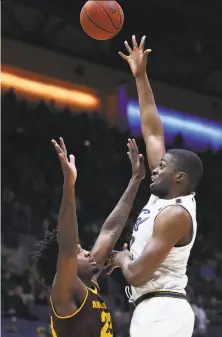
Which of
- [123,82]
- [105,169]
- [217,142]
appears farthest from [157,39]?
[217,142]

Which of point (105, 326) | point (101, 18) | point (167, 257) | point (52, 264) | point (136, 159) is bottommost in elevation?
point (105, 326)

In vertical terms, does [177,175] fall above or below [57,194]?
above

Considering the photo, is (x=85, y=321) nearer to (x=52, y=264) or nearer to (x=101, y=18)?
(x=52, y=264)

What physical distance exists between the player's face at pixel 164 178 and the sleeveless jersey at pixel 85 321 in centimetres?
54

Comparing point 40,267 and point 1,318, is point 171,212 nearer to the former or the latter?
point 40,267

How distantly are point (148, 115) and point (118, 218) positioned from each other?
0.57 meters

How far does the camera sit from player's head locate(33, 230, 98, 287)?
300 cm

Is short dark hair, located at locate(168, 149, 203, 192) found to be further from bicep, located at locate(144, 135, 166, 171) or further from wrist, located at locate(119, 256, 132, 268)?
wrist, located at locate(119, 256, 132, 268)

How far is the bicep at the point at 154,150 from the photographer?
324cm

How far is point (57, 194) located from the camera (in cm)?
1055

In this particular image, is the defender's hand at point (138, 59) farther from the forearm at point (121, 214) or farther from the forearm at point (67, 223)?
the forearm at point (67, 223)

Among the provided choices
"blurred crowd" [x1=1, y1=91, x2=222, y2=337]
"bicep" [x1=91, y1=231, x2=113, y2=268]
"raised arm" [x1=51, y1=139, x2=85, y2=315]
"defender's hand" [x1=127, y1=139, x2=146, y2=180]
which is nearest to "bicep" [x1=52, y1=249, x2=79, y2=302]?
"raised arm" [x1=51, y1=139, x2=85, y2=315]

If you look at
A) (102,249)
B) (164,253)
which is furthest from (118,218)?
(164,253)

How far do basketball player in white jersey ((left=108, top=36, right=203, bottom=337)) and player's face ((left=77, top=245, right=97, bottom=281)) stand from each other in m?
0.10
